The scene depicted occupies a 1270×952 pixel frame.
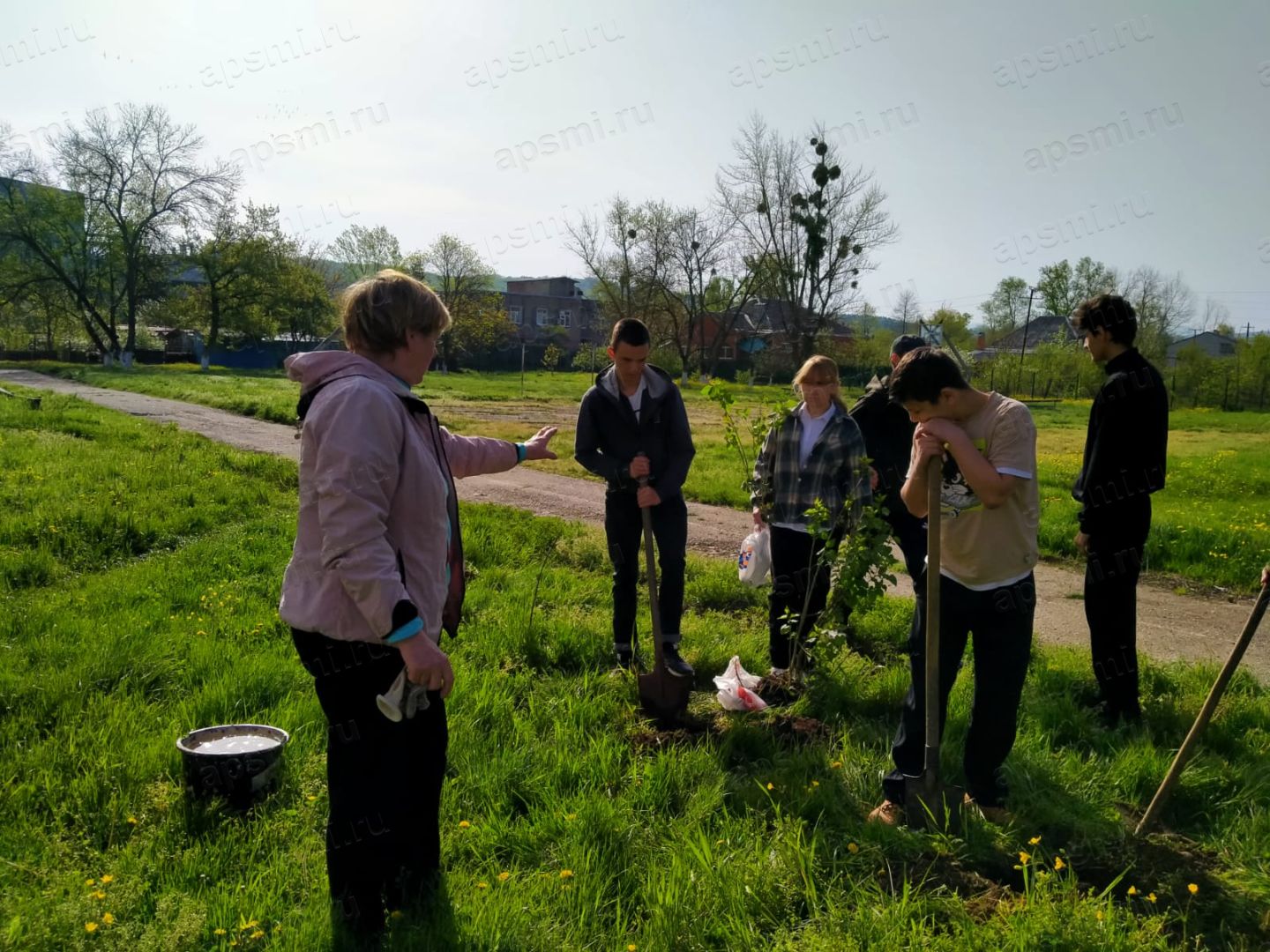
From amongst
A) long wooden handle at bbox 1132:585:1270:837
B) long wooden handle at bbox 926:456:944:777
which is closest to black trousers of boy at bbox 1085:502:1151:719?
long wooden handle at bbox 1132:585:1270:837

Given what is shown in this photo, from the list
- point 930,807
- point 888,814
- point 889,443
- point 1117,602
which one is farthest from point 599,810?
point 889,443

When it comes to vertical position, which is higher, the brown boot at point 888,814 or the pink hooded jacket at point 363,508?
the pink hooded jacket at point 363,508

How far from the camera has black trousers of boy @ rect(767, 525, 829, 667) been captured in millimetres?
5004

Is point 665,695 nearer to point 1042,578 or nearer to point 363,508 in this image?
point 363,508

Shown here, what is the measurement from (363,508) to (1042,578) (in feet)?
24.7

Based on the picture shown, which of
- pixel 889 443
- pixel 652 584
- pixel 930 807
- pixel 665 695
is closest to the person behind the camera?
pixel 930 807

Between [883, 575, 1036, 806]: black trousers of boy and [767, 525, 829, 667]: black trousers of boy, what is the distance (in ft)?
4.67

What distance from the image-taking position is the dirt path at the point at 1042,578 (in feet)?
20.2

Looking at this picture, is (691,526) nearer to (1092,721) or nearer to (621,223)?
(1092,721)

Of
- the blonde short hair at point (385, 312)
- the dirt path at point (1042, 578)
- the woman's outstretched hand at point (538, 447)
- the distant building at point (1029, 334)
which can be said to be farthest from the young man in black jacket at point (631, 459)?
the distant building at point (1029, 334)

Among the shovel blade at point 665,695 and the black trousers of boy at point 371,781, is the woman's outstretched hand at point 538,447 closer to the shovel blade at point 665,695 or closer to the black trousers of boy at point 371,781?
the black trousers of boy at point 371,781

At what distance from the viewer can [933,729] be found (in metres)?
3.23

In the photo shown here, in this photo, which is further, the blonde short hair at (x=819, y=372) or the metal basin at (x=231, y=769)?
the blonde short hair at (x=819, y=372)

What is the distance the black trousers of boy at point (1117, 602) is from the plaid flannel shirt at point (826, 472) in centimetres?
124
